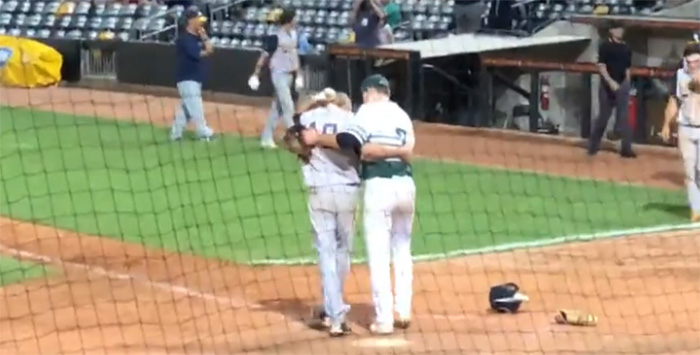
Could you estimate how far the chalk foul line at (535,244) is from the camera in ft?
44.8

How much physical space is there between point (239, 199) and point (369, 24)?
8.11 m

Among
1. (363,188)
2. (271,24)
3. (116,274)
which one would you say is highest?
(363,188)

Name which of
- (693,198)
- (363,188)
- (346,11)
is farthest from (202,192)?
(346,11)

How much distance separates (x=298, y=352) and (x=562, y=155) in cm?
1055

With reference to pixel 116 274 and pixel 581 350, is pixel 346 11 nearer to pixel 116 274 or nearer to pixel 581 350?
pixel 116 274

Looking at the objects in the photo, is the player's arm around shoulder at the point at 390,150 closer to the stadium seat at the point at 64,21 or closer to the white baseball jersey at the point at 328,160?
the white baseball jersey at the point at 328,160

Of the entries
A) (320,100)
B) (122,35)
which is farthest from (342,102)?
(122,35)

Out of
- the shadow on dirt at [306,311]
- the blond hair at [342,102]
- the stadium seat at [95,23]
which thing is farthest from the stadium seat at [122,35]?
the blond hair at [342,102]

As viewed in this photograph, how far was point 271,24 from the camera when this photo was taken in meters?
30.0

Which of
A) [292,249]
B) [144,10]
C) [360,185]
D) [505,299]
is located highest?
[360,185]

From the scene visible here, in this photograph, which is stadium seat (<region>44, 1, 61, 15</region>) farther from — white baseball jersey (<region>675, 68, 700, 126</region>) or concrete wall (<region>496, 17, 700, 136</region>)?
white baseball jersey (<region>675, 68, 700, 126</region>)

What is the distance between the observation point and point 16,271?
1339cm

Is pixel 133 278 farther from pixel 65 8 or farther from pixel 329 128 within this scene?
pixel 65 8

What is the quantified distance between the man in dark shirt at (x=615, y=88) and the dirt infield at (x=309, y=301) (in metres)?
4.98
